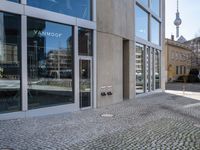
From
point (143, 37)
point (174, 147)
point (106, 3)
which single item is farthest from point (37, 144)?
point (143, 37)

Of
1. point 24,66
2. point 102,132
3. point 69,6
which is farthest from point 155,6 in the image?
point 102,132

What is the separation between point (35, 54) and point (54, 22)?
61.7 inches

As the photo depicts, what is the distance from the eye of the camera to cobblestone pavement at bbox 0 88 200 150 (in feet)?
21.7

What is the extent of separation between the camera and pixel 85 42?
492 inches

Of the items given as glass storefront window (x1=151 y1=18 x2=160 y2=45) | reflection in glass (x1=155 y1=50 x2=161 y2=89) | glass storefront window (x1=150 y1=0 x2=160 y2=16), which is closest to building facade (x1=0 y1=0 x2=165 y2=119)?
glass storefront window (x1=151 y1=18 x2=160 y2=45)

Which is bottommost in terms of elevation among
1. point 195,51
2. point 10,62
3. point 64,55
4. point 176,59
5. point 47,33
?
point 10,62

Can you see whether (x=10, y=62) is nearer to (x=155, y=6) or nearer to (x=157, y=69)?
(x=157, y=69)

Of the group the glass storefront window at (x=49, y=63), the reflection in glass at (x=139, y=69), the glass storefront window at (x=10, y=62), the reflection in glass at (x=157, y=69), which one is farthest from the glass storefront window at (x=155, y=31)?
the glass storefront window at (x=10, y=62)

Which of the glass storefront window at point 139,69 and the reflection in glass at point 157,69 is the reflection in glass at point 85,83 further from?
the reflection in glass at point 157,69

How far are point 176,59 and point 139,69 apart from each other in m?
36.3

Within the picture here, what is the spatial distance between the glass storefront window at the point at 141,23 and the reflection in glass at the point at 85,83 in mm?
6693

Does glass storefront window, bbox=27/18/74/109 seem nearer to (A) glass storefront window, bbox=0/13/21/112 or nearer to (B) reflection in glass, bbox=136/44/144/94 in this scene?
(A) glass storefront window, bbox=0/13/21/112

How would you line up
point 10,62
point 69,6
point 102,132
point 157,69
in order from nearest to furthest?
point 102,132 < point 10,62 < point 69,6 < point 157,69

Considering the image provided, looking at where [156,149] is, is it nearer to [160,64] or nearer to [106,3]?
[106,3]
